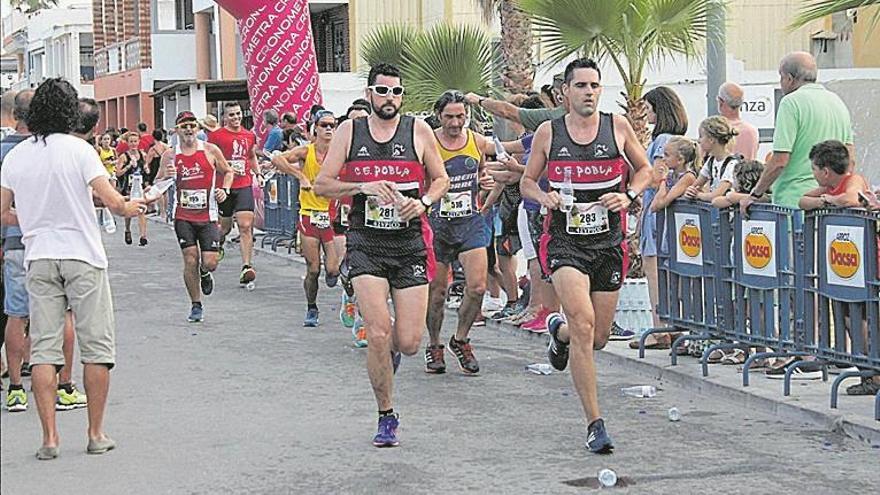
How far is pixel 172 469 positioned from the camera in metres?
7.81

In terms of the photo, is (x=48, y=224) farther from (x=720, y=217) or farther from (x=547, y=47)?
(x=547, y=47)

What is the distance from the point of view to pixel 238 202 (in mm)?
18312

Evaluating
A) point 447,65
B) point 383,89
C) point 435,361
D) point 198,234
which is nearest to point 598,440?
point 383,89

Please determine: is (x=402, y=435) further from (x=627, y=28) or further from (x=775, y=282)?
(x=627, y=28)

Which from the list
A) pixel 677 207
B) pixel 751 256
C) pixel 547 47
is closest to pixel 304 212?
pixel 547 47

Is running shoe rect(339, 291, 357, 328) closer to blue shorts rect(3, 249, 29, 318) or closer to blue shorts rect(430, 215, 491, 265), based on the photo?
blue shorts rect(430, 215, 491, 265)

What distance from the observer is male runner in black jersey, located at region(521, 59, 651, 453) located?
842 cm

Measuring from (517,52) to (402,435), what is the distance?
46.7 ft

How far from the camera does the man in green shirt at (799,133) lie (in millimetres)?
10109

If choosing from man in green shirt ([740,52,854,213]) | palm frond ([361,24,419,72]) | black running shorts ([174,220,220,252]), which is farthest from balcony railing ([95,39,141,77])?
man in green shirt ([740,52,854,213])

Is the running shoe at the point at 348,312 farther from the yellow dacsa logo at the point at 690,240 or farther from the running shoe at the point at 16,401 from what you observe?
the running shoe at the point at 16,401

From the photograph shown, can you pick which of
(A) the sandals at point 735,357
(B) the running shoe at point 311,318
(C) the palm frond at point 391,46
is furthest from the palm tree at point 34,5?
(A) the sandals at point 735,357

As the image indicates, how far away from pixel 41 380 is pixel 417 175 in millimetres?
2388

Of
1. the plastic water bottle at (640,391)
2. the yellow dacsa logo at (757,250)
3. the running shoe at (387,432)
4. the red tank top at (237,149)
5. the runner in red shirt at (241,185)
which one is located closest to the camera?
the running shoe at (387,432)
